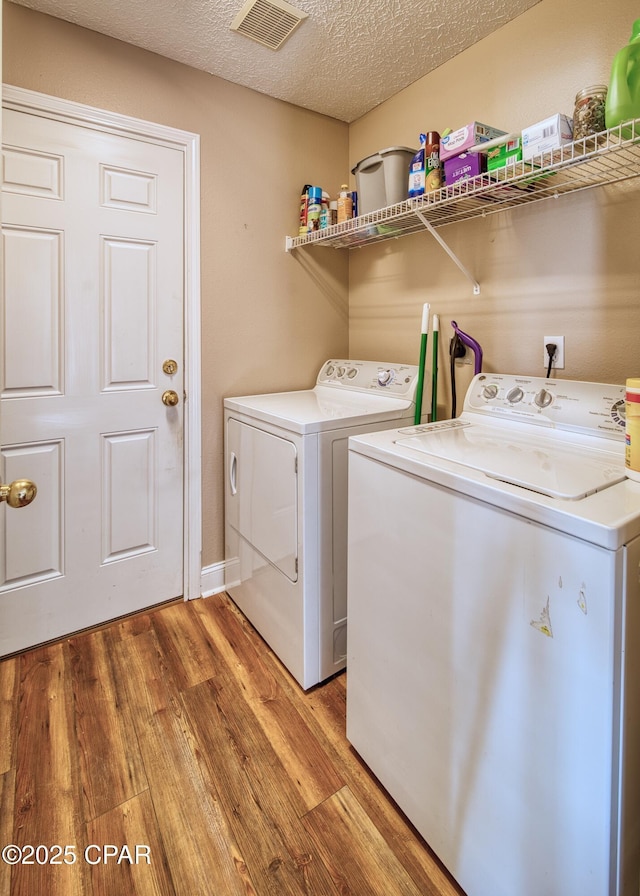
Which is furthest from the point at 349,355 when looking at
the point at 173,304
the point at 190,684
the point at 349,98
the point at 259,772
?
the point at 259,772

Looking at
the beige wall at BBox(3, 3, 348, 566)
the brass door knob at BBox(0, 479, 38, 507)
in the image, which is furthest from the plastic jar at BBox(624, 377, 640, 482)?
the beige wall at BBox(3, 3, 348, 566)

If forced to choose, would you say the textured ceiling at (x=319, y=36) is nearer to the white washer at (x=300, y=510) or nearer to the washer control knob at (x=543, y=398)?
the white washer at (x=300, y=510)

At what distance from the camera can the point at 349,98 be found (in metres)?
2.21

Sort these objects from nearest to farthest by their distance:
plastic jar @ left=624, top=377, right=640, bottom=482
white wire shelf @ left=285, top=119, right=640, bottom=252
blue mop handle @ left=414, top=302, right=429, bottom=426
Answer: plastic jar @ left=624, top=377, right=640, bottom=482
white wire shelf @ left=285, top=119, right=640, bottom=252
blue mop handle @ left=414, top=302, right=429, bottom=426

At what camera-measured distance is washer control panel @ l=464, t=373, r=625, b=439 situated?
50.0 inches

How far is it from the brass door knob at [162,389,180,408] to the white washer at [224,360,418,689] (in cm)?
25

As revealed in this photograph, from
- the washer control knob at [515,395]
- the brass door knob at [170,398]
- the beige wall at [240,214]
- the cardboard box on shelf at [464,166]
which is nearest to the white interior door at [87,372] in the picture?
the brass door knob at [170,398]

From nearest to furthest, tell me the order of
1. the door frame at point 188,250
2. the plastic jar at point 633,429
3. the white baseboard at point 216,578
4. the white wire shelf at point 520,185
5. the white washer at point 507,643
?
1. the white washer at point 507,643
2. the plastic jar at point 633,429
3. the white wire shelf at point 520,185
4. the door frame at point 188,250
5. the white baseboard at point 216,578

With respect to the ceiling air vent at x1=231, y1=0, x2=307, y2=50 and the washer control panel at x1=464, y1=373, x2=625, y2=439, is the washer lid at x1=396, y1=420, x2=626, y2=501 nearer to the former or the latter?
the washer control panel at x1=464, y1=373, x2=625, y2=439

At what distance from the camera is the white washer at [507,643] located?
0.77 metres

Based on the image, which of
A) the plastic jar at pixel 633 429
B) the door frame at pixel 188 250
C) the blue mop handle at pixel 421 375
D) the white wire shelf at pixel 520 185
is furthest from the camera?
the blue mop handle at pixel 421 375

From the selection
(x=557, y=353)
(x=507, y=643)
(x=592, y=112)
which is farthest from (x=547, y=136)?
(x=507, y=643)

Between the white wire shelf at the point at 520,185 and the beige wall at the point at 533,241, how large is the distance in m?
0.05

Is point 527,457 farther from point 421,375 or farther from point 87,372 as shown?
point 87,372
